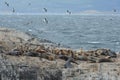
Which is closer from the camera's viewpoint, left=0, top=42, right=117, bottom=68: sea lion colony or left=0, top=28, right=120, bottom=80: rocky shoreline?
left=0, top=28, right=120, bottom=80: rocky shoreline

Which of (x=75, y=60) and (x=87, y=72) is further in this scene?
(x=75, y=60)

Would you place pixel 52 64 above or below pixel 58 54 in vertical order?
below

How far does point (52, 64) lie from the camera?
21094 millimetres

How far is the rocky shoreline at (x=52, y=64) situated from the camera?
1984 cm

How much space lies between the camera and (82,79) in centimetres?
1997

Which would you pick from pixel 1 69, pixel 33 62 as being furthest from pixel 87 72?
pixel 1 69

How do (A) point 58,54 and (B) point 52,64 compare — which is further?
(A) point 58,54

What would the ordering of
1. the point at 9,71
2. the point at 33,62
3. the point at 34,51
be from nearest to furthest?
the point at 9,71
the point at 33,62
the point at 34,51

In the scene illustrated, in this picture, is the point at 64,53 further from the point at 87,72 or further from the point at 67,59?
the point at 87,72

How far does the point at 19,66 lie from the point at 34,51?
2.81 meters

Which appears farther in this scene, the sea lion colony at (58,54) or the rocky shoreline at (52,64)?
the sea lion colony at (58,54)

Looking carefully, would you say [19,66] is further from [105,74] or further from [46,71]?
[105,74]

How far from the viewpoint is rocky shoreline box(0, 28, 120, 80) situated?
65.1 ft

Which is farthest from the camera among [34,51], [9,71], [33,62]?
[34,51]
